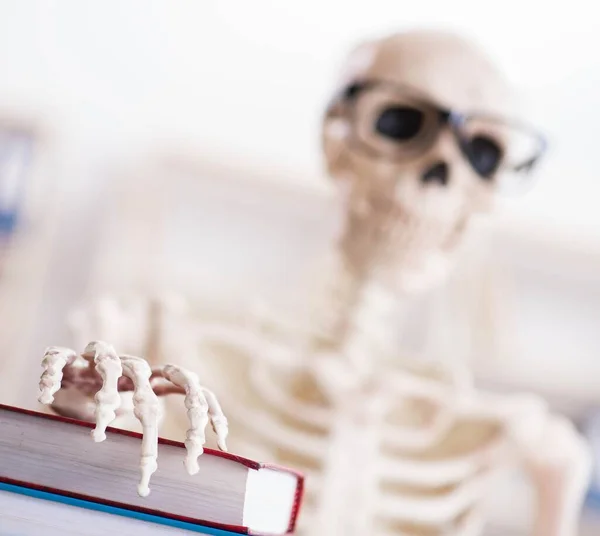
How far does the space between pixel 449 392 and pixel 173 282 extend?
1.78 ft

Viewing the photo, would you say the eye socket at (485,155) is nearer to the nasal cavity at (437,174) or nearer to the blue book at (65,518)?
the nasal cavity at (437,174)

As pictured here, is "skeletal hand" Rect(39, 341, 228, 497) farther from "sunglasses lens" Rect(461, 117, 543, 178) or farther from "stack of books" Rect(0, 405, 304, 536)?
"sunglasses lens" Rect(461, 117, 543, 178)

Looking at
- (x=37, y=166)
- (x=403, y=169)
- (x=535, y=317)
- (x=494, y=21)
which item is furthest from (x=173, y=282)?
(x=494, y=21)

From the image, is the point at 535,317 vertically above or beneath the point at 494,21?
beneath

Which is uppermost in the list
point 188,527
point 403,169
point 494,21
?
point 494,21

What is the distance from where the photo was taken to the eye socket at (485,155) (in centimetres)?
86

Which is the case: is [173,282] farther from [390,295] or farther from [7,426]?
[7,426]

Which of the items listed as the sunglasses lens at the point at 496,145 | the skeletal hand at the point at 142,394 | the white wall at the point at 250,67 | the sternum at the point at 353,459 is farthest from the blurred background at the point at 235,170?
the skeletal hand at the point at 142,394

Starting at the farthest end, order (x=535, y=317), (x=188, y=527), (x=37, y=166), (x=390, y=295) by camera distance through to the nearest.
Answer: (x=535, y=317) < (x=37, y=166) < (x=390, y=295) < (x=188, y=527)

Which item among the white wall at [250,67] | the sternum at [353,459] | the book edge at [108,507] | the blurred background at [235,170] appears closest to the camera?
the book edge at [108,507]

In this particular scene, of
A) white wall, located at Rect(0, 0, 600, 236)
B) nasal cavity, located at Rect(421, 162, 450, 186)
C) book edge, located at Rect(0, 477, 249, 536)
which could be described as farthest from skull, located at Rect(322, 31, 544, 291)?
book edge, located at Rect(0, 477, 249, 536)

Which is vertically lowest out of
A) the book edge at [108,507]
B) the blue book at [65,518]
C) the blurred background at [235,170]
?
the blue book at [65,518]

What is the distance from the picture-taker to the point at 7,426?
326 millimetres

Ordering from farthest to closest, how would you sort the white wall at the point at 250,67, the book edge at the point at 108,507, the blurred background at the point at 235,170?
the white wall at the point at 250,67, the blurred background at the point at 235,170, the book edge at the point at 108,507
